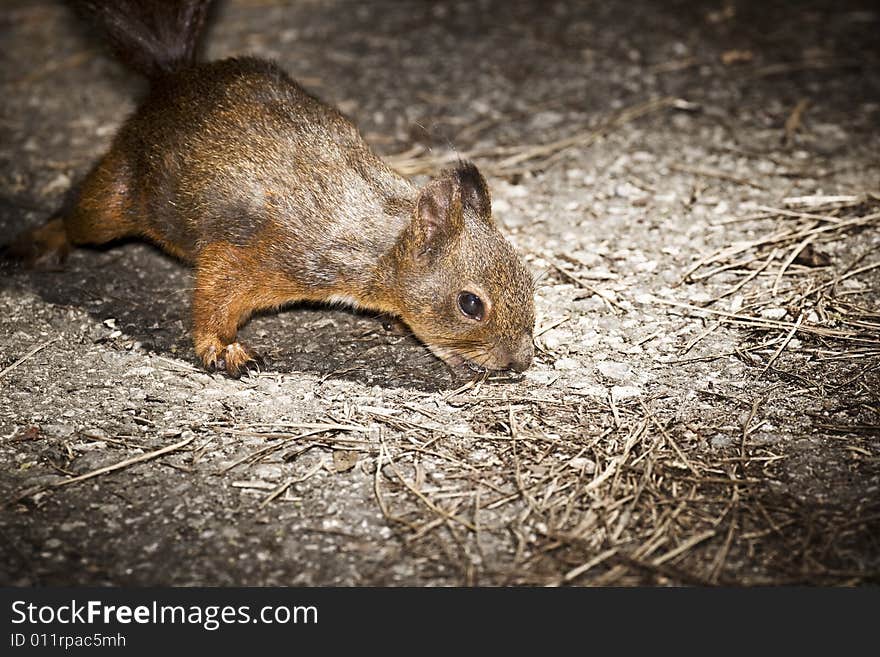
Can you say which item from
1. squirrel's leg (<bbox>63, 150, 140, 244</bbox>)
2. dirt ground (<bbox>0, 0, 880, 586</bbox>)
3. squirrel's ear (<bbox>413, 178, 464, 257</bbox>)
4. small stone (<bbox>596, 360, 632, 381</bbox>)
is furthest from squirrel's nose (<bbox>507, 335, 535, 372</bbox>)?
squirrel's leg (<bbox>63, 150, 140, 244</bbox>)

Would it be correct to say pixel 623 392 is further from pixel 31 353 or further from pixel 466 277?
pixel 31 353

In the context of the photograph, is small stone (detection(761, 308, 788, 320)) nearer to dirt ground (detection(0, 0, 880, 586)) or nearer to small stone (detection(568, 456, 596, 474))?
dirt ground (detection(0, 0, 880, 586))

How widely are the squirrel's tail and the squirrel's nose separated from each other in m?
2.36

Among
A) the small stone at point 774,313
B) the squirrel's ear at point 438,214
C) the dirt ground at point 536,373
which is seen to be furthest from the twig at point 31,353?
the small stone at point 774,313

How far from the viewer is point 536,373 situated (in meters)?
4.12

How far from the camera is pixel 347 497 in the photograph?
3422 mm

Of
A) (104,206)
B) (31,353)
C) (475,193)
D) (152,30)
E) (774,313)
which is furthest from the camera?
(152,30)

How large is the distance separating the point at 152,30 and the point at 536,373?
2.65m

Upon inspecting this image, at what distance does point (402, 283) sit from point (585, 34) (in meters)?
4.05

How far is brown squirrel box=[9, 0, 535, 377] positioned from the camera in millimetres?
3945

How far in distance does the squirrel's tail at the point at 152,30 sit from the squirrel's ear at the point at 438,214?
179 centimetres

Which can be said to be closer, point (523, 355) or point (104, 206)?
point (523, 355)

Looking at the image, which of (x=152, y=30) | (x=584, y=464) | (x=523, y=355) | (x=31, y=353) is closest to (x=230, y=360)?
(x=31, y=353)

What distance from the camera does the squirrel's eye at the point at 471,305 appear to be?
3.95 m
